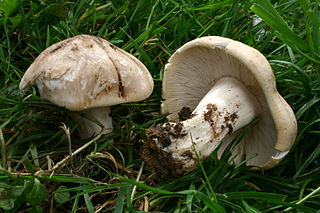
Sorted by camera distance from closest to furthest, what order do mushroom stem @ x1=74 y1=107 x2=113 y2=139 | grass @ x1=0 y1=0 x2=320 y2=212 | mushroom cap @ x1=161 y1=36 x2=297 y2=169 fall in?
grass @ x1=0 y1=0 x2=320 y2=212 → mushroom cap @ x1=161 y1=36 x2=297 y2=169 → mushroom stem @ x1=74 y1=107 x2=113 y2=139

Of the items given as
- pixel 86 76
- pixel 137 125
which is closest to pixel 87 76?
pixel 86 76

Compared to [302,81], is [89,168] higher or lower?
lower

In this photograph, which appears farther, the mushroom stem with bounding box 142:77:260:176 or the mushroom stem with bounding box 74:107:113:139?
the mushroom stem with bounding box 74:107:113:139

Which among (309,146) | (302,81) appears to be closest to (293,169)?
(309,146)

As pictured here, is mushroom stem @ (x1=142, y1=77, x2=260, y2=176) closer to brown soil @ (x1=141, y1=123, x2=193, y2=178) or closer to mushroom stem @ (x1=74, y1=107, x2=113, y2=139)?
brown soil @ (x1=141, y1=123, x2=193, y2=178)

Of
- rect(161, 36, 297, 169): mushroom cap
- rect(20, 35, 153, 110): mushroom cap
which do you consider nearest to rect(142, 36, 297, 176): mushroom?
rect(161, 36, 297, 169): mushroom cap

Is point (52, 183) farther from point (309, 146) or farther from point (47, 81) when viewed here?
point (309, 146)

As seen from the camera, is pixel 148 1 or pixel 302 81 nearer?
pixel 302 81
